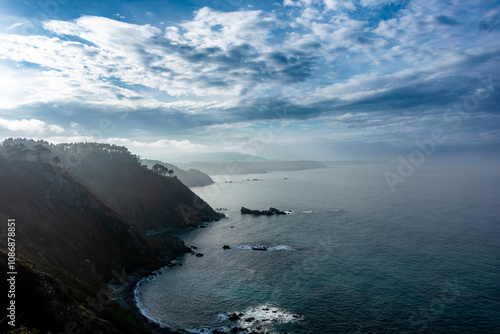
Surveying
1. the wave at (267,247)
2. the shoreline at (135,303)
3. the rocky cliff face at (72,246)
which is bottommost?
the shoreline at (135,303)

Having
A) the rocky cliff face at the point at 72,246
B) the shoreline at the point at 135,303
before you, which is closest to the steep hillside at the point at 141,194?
the rocky cliff face at the point at 72,246

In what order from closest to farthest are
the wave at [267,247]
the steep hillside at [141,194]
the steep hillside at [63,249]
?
the steep hillside at [63,249] < the wave at [267,247] < the steep hillside at [141,194]

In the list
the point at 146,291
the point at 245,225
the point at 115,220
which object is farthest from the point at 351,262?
the point at 115,220

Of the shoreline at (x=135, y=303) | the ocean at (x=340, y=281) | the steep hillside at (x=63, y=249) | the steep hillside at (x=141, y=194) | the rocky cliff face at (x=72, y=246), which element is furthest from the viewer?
the steep hillside at (x=141, y=194)

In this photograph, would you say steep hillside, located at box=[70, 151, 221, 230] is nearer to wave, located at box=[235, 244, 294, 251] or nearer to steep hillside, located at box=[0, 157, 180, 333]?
steep hillside, located at box=[0, 157, 180, 333]

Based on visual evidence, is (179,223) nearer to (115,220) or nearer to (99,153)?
(115,220)

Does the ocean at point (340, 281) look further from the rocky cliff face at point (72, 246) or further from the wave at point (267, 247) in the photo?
the rocky cliff face at point (72, 246)

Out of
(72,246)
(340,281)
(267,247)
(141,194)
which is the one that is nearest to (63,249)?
(72,246)

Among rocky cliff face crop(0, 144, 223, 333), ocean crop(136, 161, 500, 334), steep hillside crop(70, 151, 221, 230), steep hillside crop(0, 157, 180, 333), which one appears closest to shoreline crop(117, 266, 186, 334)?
ocean crop(136, 161, 500, 334)

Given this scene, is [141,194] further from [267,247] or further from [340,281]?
[340,281]

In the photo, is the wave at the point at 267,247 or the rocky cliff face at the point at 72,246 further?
the wave at the point at 267,247
